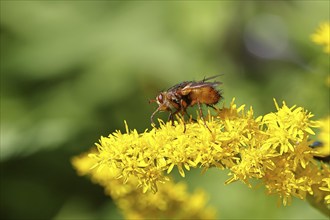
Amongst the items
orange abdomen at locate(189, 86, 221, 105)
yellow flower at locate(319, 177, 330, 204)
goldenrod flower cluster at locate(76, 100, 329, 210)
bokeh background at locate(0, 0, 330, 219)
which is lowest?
bokeh background at locate(0, 0, 330, 219)

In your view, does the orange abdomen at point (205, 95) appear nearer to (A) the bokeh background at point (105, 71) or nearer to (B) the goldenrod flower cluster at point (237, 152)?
(B) the goldenrod flower cluster at point (237, 152)

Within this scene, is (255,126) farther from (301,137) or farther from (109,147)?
(109,147)

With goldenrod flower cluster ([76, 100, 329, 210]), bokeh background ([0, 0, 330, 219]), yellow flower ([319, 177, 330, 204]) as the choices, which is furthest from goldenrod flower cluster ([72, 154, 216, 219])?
bokeh background ([0, 0, 330, 219])

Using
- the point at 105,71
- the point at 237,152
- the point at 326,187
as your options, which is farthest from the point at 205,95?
the point at 105,71

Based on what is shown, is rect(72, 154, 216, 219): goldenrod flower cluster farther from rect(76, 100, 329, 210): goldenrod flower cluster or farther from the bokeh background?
the bokeh background

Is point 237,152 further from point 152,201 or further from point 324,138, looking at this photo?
point 152,201

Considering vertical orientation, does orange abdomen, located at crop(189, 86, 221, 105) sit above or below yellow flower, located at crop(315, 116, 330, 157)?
above

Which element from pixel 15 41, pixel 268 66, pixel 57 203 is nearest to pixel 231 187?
pixel 57 203

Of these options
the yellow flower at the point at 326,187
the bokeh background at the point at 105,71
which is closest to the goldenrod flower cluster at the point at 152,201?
the yellow flower at the point at 326,187
